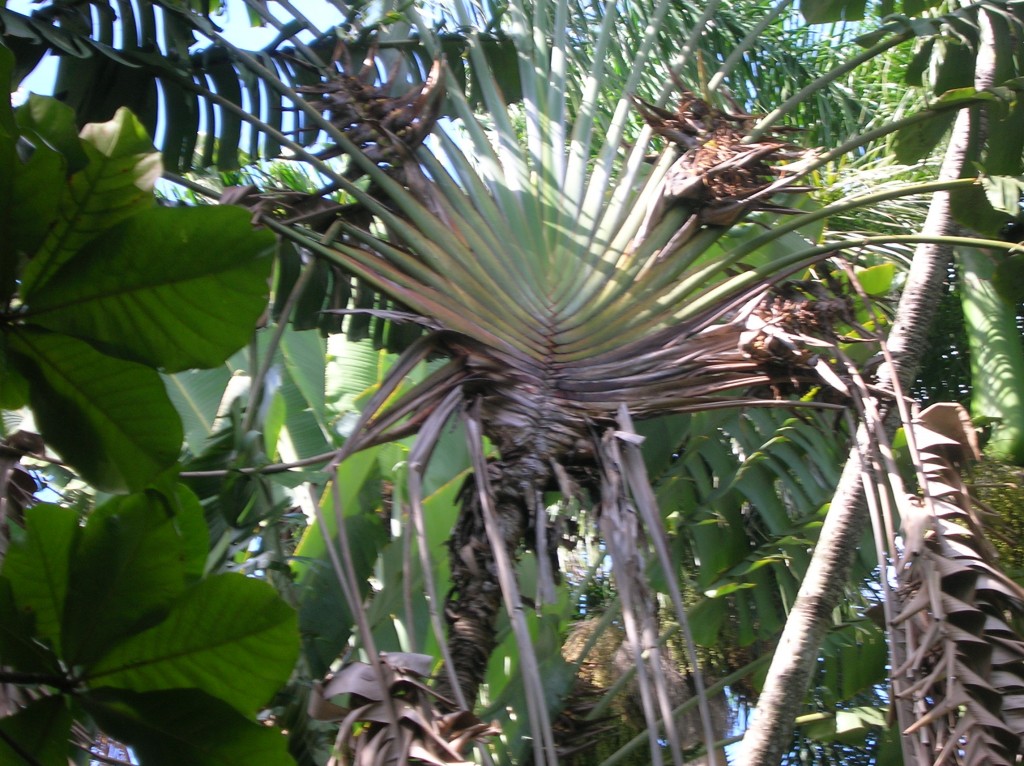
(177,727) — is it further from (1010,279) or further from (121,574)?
(1010,279)

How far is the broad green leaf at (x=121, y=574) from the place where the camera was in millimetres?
872

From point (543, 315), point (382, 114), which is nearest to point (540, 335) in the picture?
point (543, 315)

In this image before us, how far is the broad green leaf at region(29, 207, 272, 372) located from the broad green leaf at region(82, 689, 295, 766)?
0.93 ft

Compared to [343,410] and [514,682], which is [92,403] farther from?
[343,410]

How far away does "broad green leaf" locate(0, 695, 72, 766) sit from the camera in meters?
0.82

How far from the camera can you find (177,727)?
87cm

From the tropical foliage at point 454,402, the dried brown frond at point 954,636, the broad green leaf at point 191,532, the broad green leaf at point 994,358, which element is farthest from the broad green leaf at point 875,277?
the broad green leaf at point 191,532

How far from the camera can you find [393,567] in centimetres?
231

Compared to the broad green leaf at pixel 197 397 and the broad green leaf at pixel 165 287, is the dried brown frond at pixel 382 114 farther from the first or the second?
the broad green leaf at pixel 197 397

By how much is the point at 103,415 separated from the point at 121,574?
15cm

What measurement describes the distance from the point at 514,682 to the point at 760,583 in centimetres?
69

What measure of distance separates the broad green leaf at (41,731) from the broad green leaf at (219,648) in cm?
4

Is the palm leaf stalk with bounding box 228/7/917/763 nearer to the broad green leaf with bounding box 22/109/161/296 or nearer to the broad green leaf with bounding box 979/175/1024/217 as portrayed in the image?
the broad green leaf with bounding box 979/175/1024/217

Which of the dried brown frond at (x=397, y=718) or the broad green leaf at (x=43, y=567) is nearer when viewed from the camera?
the broad green leaf at (x=43, y=567)
